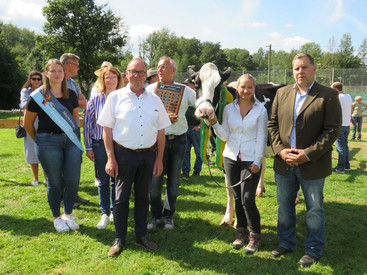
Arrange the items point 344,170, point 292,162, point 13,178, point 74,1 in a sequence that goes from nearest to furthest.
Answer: point 292,162 < point 13,178 < point 344,170 < point 74,1

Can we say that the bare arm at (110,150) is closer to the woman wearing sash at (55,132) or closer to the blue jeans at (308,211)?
the woman wearing sash at (55,132)

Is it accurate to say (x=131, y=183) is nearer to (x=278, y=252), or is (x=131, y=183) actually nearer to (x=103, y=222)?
(x=103, y=222)

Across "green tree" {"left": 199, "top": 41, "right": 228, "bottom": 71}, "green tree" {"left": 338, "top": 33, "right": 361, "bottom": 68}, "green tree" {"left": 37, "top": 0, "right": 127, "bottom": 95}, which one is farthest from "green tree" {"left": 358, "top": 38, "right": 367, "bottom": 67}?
"green tree" {"left": 37, "top": 0, "right": 127, "bottom": 95}

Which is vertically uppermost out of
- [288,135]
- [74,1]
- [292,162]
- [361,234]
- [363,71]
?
[74,1]

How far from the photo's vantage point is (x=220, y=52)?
234 feet

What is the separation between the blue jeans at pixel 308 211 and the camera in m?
3.13

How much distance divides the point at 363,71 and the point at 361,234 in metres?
23.1

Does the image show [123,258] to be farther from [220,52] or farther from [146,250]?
[220,52]

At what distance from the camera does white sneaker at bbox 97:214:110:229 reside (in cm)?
411

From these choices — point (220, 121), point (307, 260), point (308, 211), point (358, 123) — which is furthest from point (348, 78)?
point (307, 260)

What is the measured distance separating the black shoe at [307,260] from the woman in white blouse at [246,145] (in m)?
0.53

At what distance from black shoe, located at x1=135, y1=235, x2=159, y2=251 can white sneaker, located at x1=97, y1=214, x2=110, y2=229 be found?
0.74 m

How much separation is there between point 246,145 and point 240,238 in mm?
1244

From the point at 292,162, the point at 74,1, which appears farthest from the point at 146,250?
the point at 74,1
